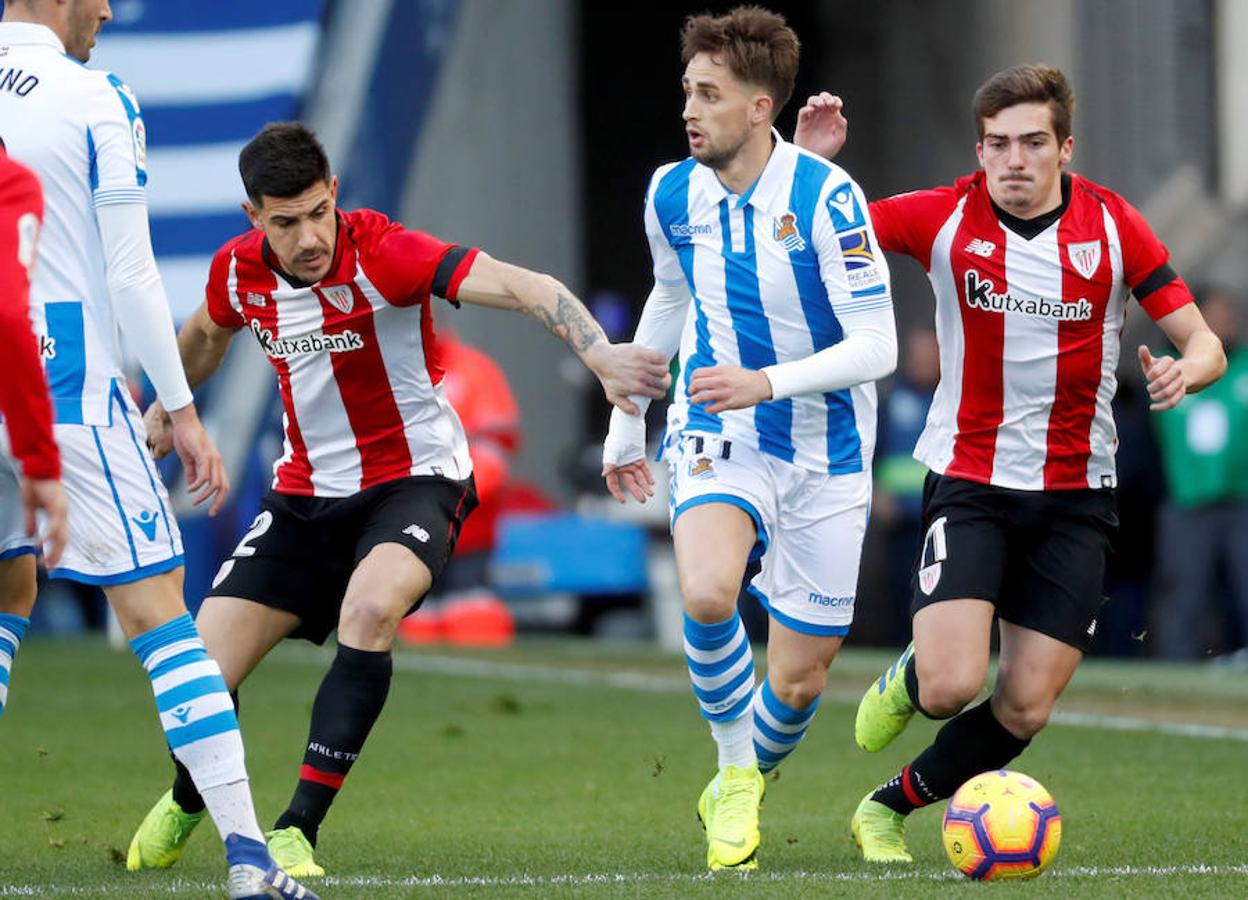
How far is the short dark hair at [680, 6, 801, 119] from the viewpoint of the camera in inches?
275

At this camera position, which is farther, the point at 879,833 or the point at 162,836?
the point at 879,833

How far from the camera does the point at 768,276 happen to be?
23.0 ft

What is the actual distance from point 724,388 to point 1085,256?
125 cm

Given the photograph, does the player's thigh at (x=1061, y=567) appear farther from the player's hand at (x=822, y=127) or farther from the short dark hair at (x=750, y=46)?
the short dark hair at (x=750, y=46)

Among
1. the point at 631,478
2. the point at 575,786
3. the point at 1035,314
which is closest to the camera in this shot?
the point at 1035,314

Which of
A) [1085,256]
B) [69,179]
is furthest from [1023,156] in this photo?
[69,179]

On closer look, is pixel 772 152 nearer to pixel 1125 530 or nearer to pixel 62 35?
pixel 62 35

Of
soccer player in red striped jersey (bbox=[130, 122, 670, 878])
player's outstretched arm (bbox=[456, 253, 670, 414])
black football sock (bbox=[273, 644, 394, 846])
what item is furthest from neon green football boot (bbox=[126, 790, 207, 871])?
player's outstretched arm (bbox=[456, 253, 670, 414])

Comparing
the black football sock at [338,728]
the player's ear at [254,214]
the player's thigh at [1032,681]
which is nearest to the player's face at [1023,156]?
the player's thigh at [1032,681]

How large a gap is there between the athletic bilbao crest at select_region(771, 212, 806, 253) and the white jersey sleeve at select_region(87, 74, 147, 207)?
2093 millimetres

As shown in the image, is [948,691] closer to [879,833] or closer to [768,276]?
[879,833]

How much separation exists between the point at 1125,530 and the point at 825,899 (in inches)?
355

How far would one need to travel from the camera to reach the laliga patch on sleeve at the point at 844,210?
22.4ft

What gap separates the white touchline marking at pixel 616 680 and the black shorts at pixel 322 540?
15.8ft
